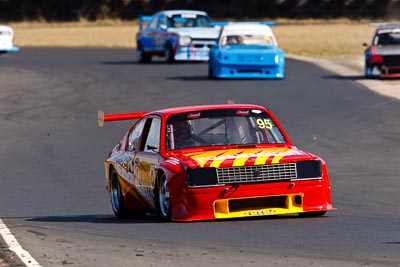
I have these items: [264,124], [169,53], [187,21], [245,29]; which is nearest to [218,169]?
[264,124]

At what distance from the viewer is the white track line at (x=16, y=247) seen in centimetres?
805

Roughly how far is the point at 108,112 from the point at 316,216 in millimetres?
13633

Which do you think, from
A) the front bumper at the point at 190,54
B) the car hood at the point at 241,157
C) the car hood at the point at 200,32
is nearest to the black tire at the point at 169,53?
the front bumper at the point at 190,54

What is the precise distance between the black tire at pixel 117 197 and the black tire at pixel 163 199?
1186 mm

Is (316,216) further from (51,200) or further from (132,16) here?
(132,16)

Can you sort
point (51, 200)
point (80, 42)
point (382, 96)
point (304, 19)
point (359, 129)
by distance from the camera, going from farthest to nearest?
1. point (304, 19)
2. point (80, 42)
3. point (382, 96)
4. point (359, 129)
5. point (51, 200)

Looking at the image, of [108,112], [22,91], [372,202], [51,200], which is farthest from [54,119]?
[372,202]

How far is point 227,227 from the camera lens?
9977 mm

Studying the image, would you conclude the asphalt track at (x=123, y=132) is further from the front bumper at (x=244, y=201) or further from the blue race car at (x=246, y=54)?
the blue race car at (x=246, y=54)

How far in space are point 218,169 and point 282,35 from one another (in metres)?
46.8

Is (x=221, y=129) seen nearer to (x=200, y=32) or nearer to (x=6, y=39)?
(x=200, y=32)

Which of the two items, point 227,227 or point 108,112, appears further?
point 108,112

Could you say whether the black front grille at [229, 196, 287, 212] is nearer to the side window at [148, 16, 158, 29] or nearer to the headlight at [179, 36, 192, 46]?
the headlight at [179, 36, 192, 46]

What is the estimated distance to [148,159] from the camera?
36.4 ft
